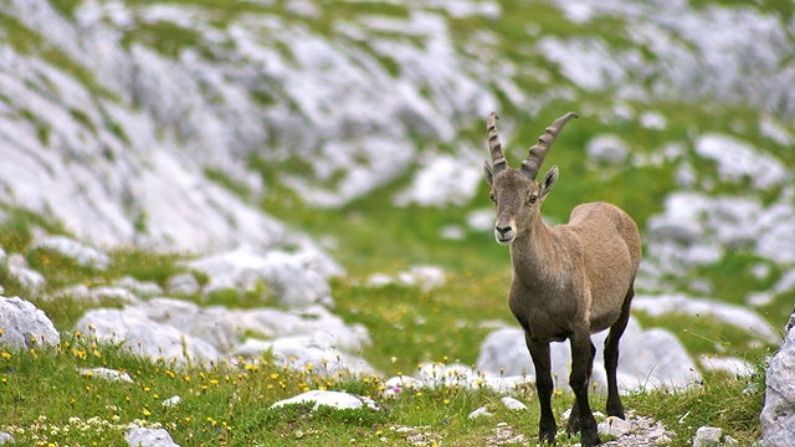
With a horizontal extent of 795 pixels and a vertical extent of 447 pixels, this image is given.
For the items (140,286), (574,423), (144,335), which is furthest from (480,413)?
(140,286)

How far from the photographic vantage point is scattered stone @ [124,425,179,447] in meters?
10.0

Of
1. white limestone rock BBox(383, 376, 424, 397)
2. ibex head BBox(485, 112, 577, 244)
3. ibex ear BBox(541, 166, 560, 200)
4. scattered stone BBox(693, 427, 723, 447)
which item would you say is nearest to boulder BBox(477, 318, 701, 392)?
white limestone rock BBox(383, 376, 424, 397)

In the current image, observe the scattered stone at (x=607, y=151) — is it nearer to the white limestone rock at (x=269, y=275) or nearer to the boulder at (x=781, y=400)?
the white limestone rock at (x=269, y=275)

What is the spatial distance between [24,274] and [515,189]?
10653 millimetres

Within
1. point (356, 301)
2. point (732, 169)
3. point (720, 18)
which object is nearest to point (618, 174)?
point (732, 169)

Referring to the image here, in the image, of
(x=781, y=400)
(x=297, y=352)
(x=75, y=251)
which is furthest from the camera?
(x=75, y=251)

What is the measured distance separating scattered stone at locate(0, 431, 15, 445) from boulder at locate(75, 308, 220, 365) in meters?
3.58

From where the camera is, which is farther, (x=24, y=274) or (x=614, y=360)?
(x=24, y=274)

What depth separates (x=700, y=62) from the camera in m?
66.2

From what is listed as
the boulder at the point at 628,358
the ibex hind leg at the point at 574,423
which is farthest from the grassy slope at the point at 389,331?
the boulder at the point at 628,358

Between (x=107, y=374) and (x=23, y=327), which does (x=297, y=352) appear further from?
(x=23, y=327)

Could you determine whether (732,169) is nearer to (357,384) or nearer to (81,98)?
(81,98)

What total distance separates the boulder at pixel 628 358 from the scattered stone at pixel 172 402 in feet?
25.5

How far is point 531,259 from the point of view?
10.1m
